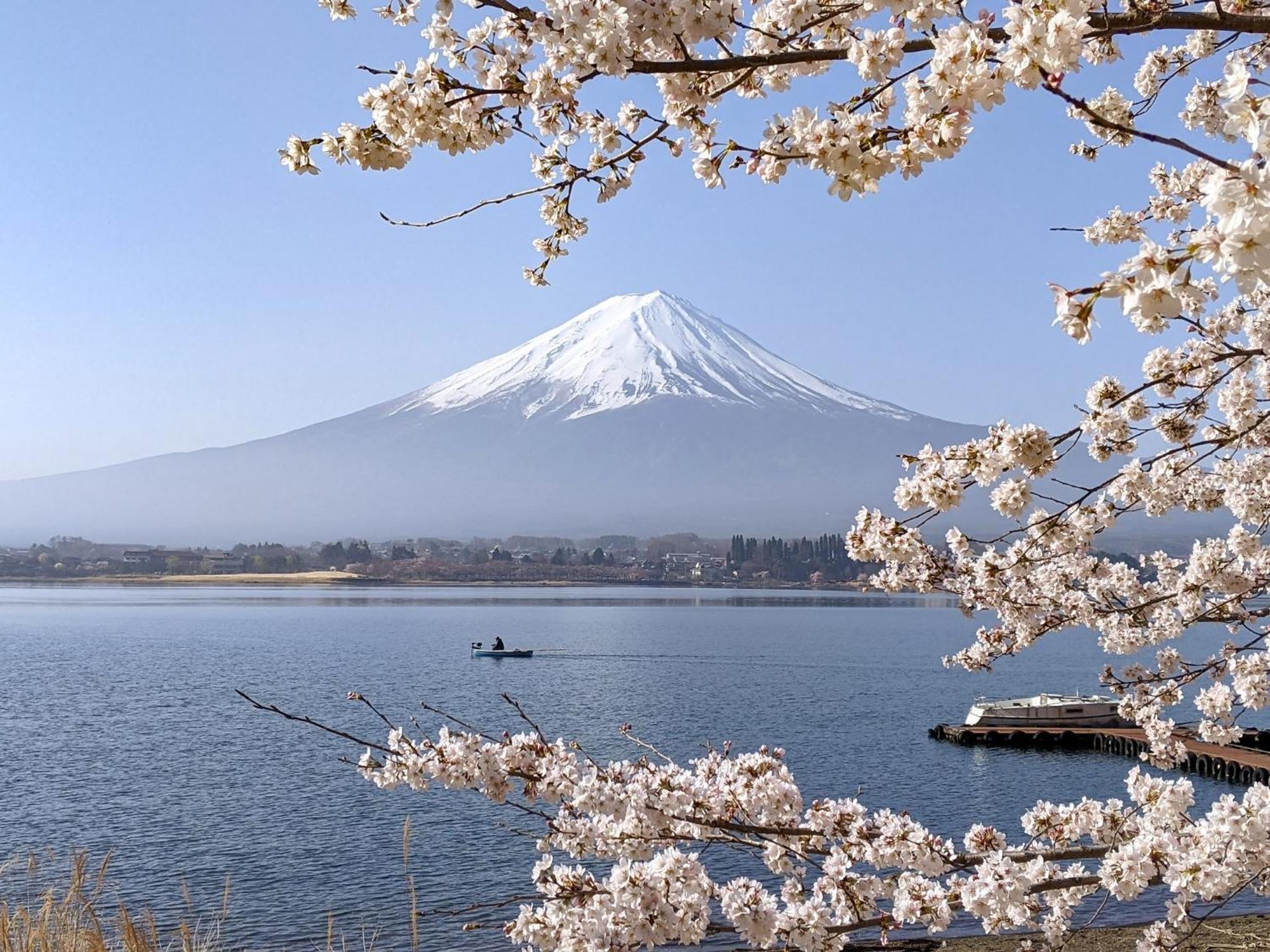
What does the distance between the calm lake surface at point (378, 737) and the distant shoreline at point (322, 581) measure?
8002 centimetres

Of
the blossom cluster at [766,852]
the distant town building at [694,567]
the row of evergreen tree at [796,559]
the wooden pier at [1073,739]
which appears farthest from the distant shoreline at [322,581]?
the blossom cluster at [766,852]

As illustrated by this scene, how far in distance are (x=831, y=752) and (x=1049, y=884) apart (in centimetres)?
2233

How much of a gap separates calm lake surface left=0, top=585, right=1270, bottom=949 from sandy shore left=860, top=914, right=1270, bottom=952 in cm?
161

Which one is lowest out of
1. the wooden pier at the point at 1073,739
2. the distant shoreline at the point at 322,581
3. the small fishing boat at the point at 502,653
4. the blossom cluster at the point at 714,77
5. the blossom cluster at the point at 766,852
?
the distant shoreline at the point at 322,581

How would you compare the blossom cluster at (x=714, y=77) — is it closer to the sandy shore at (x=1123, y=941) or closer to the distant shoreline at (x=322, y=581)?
the sandy shore at (x=1123, y=941)

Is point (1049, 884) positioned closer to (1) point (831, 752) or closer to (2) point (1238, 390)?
(2) point (1238, 390)

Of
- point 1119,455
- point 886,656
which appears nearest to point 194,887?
point 1119,455

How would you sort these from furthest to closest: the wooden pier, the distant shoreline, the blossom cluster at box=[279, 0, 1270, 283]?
the distant shoreline → the wooden pier → the blossom cluster at box=[279, 0, 1270, 283]

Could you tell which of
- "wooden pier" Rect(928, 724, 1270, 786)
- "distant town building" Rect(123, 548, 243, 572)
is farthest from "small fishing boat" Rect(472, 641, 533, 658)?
"distant town building" Rect(123, 548, 243, 572)

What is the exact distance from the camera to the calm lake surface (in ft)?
49.3

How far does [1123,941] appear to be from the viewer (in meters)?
11.7

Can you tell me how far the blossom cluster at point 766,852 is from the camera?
333 centimetres

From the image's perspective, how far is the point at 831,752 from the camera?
81.9 ft

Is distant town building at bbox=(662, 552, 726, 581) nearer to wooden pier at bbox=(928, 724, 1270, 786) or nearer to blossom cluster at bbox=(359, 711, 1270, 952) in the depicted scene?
wooden pier at bbox=(928, 724, 1270, 786)
